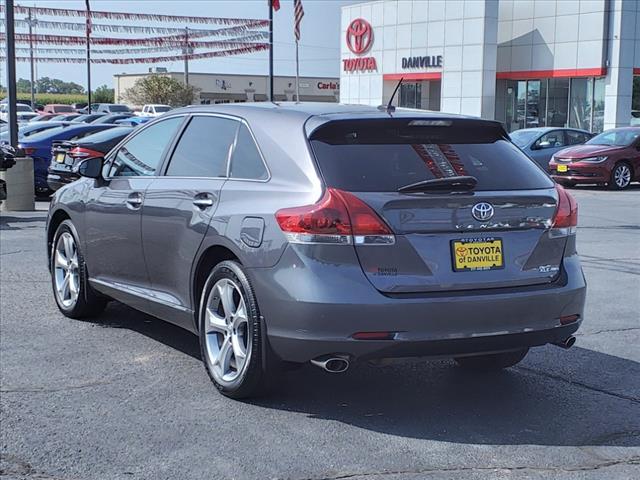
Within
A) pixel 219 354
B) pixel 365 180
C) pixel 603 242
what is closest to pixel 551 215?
pixel 365 180

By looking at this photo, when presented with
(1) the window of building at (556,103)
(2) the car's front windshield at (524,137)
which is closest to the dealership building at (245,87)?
(1) the window of building at (556,103)

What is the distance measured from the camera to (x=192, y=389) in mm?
5492

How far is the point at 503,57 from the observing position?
44375 millimetres

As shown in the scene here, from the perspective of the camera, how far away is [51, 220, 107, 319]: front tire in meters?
7.06

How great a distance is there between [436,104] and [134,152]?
141 ft

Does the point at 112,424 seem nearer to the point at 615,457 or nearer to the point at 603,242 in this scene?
the point at 615,457

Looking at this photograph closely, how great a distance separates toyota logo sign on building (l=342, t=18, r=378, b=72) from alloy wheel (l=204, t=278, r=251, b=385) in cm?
4460

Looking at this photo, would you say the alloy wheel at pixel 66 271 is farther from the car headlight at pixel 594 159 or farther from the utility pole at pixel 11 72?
the car headlight at pixel 594 159

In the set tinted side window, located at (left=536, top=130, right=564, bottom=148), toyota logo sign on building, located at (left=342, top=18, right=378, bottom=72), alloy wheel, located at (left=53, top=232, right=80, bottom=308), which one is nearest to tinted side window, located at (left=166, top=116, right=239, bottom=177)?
alloy wheel, located at (left=53, top=232, right=80, bottom=308)

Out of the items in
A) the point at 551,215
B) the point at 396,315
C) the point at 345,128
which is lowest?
the point at 396,315

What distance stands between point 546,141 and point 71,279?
1919cm

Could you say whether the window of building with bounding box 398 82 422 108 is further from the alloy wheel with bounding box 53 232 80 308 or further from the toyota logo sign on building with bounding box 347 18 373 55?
the alloy wheel with bounding box 53 232 80 308

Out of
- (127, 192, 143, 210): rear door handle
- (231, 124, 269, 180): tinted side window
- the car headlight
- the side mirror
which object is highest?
(231, 124, 269, 180): tinted side window

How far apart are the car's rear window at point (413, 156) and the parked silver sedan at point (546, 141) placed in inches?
751
